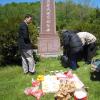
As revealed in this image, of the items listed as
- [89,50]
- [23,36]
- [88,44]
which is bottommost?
[89,50]

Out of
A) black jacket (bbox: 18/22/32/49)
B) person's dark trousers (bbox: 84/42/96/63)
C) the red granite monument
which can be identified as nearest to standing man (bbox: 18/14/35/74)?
black jacket (bbox: 18/22/32/49)

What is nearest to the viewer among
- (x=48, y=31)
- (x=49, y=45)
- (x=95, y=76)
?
(x=95, y=76)

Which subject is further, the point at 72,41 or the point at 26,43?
the point at 72,41

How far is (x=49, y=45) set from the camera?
1722 centimetres

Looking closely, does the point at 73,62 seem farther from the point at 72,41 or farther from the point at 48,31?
the point at 48,31

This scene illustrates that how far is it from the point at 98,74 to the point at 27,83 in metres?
1.89

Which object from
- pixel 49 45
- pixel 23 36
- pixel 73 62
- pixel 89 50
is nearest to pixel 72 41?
pixel 73 62

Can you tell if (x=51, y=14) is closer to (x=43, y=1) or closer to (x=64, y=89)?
(x=43, y=1)

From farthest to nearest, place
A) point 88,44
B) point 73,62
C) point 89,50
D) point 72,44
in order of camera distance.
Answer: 1. point 89,50
2. point 88,44
3. point 73,62
4. point 72,44

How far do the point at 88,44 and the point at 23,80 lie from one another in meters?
3.01

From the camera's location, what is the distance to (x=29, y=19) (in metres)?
11.0

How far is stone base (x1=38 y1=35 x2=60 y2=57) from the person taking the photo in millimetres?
16969

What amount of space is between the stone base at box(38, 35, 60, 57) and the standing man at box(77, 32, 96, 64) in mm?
3911

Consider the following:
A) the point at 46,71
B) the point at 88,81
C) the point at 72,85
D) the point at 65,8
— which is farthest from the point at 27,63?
the point at 65,8
